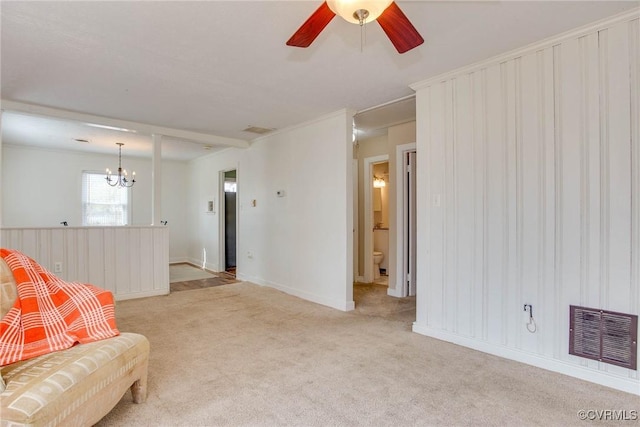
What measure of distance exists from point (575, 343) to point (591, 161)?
127cm

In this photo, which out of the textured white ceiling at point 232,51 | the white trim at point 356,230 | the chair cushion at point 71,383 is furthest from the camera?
the white trim at point 356,230

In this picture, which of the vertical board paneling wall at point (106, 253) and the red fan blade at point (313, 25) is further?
the vertical board paneling wall at point (106, 253)

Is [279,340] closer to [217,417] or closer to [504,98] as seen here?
[217,417]

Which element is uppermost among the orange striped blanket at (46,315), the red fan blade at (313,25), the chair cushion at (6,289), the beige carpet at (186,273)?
the red fan blade at (313,25)

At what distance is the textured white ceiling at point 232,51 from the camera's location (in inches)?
83.1

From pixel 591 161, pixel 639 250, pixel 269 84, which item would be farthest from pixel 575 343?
pixel 269 84

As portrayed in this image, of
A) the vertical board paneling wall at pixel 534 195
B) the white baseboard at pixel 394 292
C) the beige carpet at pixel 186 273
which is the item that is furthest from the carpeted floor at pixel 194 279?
the vertical board paneling wall at pixel 534 195

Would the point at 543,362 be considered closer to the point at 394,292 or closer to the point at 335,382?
the point at 335,382

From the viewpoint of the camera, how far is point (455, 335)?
116 inches

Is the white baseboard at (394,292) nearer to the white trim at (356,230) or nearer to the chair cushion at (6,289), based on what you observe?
the white trim at (356,230)


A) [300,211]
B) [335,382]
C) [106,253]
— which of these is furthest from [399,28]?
[106,253]

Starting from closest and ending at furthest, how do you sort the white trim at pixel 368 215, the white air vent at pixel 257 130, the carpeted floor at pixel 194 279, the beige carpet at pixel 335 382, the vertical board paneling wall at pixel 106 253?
the beige carpet at pixel 335 382, the vertical board paneling wall at pixel 106 253, the white air vent at pixel 257 130, the carpeted floor at pixel 194 279, the white trim at pixel 368 215

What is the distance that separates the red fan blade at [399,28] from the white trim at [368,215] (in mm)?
3780

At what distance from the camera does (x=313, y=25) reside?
172cm
